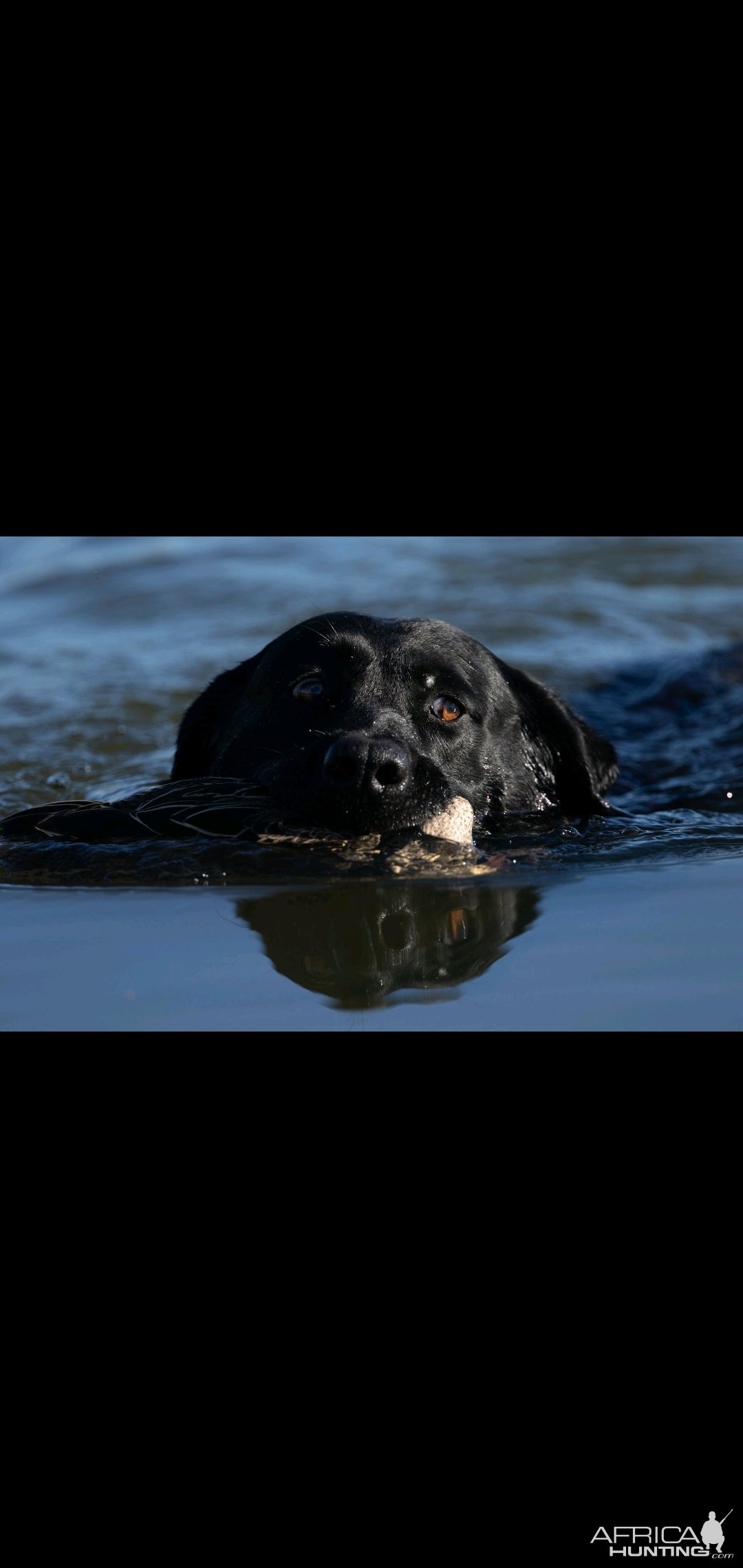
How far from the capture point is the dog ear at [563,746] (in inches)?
221

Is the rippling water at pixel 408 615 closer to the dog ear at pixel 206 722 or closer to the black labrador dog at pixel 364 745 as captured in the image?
the black labrador dog at pixel 364 745

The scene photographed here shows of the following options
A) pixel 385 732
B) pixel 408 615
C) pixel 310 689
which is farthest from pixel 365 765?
pixel 408 615

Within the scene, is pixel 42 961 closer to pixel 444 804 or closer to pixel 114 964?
pixel 114 964

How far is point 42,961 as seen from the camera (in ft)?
12.1

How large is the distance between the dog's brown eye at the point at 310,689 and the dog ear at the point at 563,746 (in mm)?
920

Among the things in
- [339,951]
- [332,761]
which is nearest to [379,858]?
[332,761]

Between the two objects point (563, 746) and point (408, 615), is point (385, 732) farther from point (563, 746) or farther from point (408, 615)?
point (408, 615)

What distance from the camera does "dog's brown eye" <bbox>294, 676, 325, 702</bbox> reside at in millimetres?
4926

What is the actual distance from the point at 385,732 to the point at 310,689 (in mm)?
461

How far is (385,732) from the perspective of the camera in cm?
459

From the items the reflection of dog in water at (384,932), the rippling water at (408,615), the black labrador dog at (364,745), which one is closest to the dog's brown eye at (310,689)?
the black labrador dog at (364,745)

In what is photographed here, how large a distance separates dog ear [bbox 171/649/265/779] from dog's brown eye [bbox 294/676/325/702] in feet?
2.06
